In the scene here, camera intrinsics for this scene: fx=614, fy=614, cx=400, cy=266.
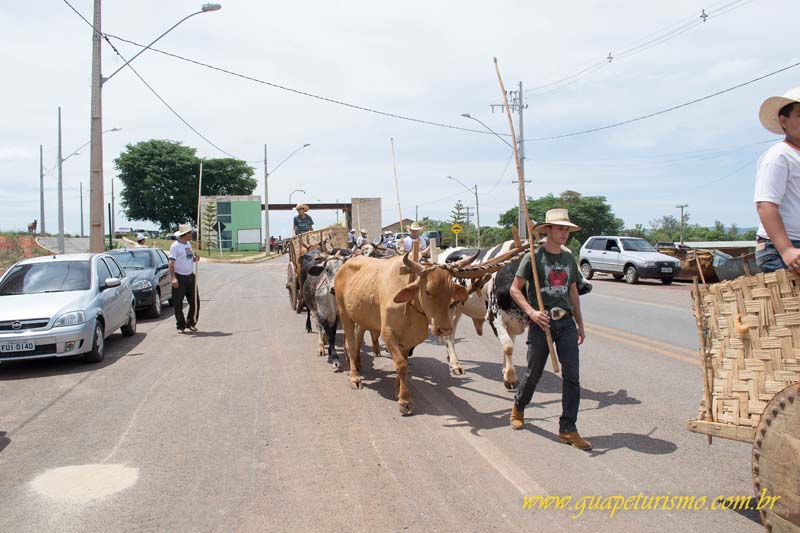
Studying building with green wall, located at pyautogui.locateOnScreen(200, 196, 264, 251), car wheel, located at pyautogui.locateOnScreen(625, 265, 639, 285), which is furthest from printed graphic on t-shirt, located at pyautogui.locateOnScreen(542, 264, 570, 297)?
building with green wall, located at pyautogui.locateOnScreen(200, 196, 264, 251)

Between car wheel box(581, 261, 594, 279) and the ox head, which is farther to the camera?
car wheel box(581, 261, 594, 279)

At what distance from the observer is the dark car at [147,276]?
14.0 m

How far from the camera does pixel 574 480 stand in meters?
4.58

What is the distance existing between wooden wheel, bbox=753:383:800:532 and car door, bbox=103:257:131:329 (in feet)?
31.6

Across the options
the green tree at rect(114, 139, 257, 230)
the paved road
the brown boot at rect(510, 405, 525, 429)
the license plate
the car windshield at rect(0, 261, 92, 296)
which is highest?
the green tree at rect(114, 139, 257, 230)

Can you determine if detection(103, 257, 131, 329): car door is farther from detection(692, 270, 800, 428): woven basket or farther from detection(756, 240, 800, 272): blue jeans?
detection(756, 240, 800, 272): blue jeans

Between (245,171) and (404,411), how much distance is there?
70779 millimetres

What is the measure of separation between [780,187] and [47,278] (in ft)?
33.2

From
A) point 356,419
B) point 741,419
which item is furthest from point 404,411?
point 741,419

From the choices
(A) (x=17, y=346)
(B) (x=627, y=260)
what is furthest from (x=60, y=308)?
(B) (x=627, y=260)

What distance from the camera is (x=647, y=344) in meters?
10.0

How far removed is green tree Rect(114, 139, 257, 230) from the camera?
65.4 meters

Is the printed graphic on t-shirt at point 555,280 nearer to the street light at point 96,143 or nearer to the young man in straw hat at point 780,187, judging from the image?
the young man in straw hat at point 780,187

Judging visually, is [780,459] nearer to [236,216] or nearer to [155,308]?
[155,308]
